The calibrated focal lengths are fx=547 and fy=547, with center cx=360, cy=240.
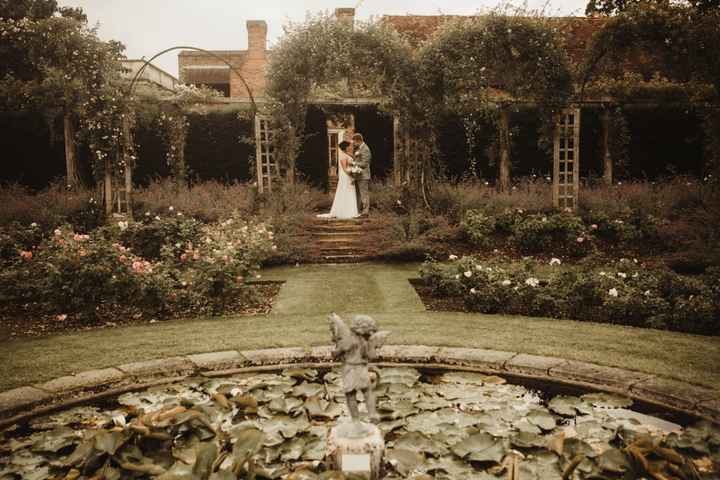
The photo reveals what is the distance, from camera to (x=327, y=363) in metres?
4.03

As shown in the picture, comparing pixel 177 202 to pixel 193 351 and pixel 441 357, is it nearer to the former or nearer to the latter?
pixel 193 351

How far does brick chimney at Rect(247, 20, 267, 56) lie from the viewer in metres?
22.8

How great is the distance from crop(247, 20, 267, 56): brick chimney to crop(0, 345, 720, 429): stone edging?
2091 centimetres

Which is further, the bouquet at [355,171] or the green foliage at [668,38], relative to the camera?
the bouquet at [355,171]

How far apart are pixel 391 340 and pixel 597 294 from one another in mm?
2395

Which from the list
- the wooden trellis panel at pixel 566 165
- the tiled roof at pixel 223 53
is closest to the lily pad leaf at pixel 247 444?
the wooden trellis panel at pixel 566 165

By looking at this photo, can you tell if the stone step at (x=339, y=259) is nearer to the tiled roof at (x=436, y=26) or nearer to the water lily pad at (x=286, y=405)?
the water lily pad at (x=286, y=405)

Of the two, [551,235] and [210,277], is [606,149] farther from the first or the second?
[210,277]

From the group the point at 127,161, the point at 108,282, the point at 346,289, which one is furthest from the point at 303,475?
the point at 127,161

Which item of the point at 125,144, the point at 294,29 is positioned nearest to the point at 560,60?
the point at 294,29

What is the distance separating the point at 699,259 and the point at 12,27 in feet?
42.5

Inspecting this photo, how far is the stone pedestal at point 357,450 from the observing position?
2455mm

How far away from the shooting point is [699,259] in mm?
7469

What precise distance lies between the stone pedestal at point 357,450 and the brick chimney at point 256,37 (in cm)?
2254
